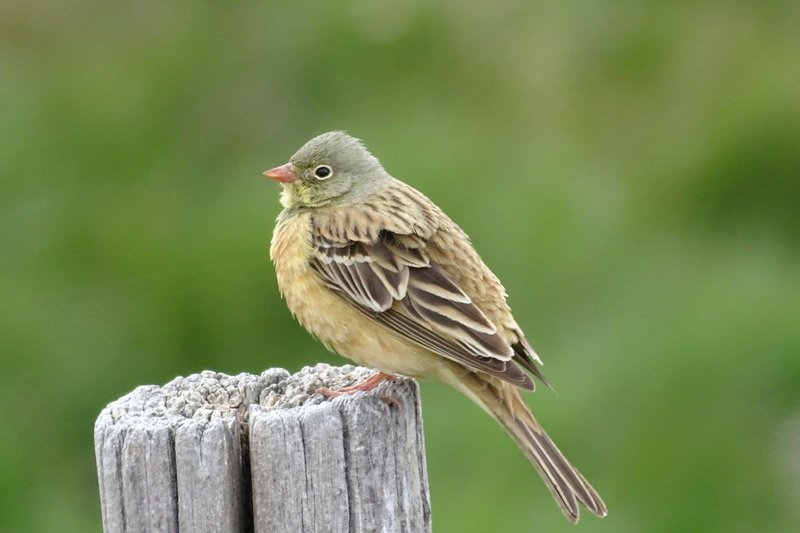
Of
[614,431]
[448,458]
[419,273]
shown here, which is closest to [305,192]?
[419,273]

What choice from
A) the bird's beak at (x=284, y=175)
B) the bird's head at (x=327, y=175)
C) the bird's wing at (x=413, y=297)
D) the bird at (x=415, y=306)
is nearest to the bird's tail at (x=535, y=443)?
the bird at (x=415, y=306)

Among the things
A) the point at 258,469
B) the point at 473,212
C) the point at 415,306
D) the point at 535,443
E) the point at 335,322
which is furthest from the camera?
the point at 473,212

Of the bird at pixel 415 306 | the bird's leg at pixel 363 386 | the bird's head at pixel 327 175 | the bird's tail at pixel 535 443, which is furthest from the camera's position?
the bird's head at pixel 327 175

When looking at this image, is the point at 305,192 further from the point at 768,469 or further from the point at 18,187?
the point at 18,187

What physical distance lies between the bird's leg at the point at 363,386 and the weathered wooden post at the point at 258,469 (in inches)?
10.8

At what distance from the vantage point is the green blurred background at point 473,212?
8.02 m

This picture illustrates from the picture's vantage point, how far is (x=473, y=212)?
9.44 meters

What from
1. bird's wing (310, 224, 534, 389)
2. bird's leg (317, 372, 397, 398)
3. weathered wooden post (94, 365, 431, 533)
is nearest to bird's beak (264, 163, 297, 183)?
bird's wing (310, 224, 534, 389)

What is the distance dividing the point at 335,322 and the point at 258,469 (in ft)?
5.37

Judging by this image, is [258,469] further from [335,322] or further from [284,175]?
[284,175]

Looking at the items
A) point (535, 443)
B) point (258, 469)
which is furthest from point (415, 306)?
point (258, 469)

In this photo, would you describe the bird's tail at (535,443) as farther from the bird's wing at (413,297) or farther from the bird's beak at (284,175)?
the bird's beak at (284,175)

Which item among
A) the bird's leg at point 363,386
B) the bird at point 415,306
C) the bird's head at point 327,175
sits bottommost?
the bird's leg at point 363,386

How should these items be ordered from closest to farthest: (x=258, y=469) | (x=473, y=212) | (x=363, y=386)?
(x=258, y=469)
(x=363, y=386)
(x=473, y=212)
